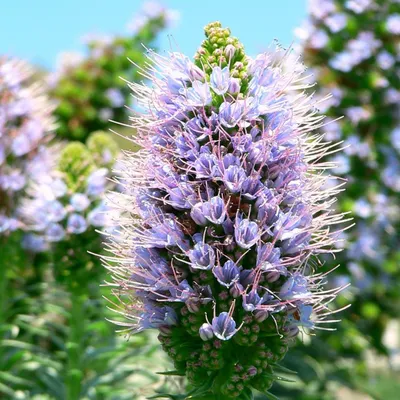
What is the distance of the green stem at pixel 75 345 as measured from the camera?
13.6ft

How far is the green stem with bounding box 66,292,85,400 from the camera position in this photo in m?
4.14

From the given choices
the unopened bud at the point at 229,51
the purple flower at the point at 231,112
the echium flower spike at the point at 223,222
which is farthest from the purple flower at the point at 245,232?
the unopened bud at the point at 229,51

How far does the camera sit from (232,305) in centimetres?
247

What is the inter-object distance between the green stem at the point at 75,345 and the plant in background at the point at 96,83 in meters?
3.47

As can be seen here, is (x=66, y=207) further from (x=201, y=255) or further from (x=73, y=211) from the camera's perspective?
(x=201, y=255)

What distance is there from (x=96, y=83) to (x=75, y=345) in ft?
13.9

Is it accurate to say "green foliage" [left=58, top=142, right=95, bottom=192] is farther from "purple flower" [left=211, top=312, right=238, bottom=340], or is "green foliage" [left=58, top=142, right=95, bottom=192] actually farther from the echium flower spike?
"purple flower" [left=211, top=312, right=238, bottom=340]

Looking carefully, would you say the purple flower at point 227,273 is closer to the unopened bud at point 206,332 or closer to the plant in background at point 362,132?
the unopened bud at point 206,332

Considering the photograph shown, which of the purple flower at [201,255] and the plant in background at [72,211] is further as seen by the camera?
the plant in background at [72,211]

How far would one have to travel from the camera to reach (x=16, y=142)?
448cm

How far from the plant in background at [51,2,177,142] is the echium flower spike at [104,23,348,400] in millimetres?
4999

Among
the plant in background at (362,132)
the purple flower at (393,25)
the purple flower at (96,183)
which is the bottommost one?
the purple flower at (96,183)

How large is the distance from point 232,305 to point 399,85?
452cm

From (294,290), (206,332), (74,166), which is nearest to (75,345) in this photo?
(74,166)
